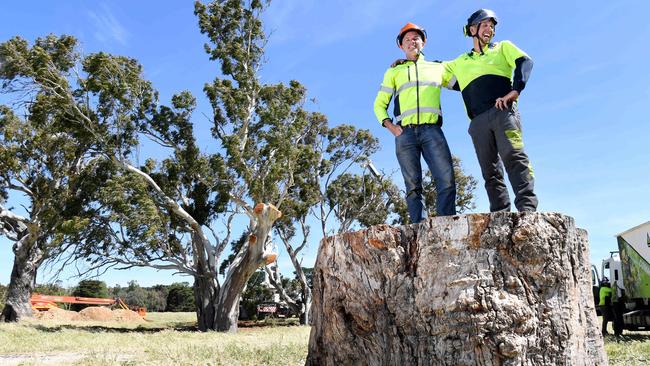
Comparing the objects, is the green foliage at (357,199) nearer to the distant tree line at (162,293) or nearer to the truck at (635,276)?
the distant tree line at (162,293)

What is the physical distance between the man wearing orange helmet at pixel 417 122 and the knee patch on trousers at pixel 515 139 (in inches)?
19.4

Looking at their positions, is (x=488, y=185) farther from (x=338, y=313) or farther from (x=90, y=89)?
(x=90, y=89)

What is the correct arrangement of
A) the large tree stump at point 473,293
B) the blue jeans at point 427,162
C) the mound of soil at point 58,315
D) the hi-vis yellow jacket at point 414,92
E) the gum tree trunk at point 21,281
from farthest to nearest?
1. the mound of soil at point 58,315
2. the gum tree trunk at point 21,281
3. the hi-vis yellow jacket at point 414,92
4. the blue jeans at point 427,162
5. the large tree stump at point 473,293

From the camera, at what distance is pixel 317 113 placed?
24766 millimetres

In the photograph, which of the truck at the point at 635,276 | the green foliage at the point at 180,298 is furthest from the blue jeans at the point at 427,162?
the green foliage at the point at 180,298

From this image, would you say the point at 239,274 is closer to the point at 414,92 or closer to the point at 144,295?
the point at 414,92

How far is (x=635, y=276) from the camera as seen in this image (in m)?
10.9

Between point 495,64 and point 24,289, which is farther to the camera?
point 24,289

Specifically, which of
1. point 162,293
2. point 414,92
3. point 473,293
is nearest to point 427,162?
point 414,92

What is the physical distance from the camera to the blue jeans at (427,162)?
3.82m

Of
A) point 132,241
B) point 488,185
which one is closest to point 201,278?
point 132,241

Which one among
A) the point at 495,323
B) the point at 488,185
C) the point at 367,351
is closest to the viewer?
the point at 495,323

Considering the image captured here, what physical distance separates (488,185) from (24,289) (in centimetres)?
2256

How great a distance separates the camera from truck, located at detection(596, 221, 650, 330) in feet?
34.1
